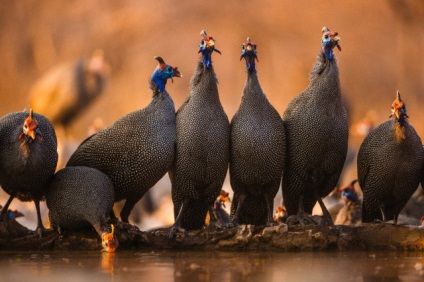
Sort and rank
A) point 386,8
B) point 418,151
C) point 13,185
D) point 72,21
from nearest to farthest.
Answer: point 13,185 < point 418,151 < point 386,8 < point 72,21

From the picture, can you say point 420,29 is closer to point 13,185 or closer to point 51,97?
point 51,97

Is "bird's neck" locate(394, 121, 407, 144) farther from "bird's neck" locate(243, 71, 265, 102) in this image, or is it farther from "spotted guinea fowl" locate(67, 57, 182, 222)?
"spotted guinea fowl" locate(67, 57, 182, 222)

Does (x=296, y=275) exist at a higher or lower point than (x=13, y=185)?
lower

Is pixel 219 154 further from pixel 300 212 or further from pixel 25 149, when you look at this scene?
pixel 25 149

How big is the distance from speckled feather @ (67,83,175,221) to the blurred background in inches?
408

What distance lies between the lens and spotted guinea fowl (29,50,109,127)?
21938mm

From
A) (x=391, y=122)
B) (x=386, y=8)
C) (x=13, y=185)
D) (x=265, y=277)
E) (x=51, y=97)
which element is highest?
(x=386, y=8)

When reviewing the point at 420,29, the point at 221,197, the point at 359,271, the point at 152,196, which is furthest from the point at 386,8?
the point at 359,271

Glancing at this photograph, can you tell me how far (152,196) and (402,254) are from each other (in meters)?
10.4

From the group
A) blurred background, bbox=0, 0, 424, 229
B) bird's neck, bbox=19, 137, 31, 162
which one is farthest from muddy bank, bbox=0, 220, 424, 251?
blurred background, bbox=0, 0, 424, 229

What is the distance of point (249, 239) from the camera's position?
28.9 feet

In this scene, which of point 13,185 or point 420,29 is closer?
point 13,185

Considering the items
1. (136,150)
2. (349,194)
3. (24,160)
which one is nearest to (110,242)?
(24,160)

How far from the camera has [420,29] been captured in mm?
21062
